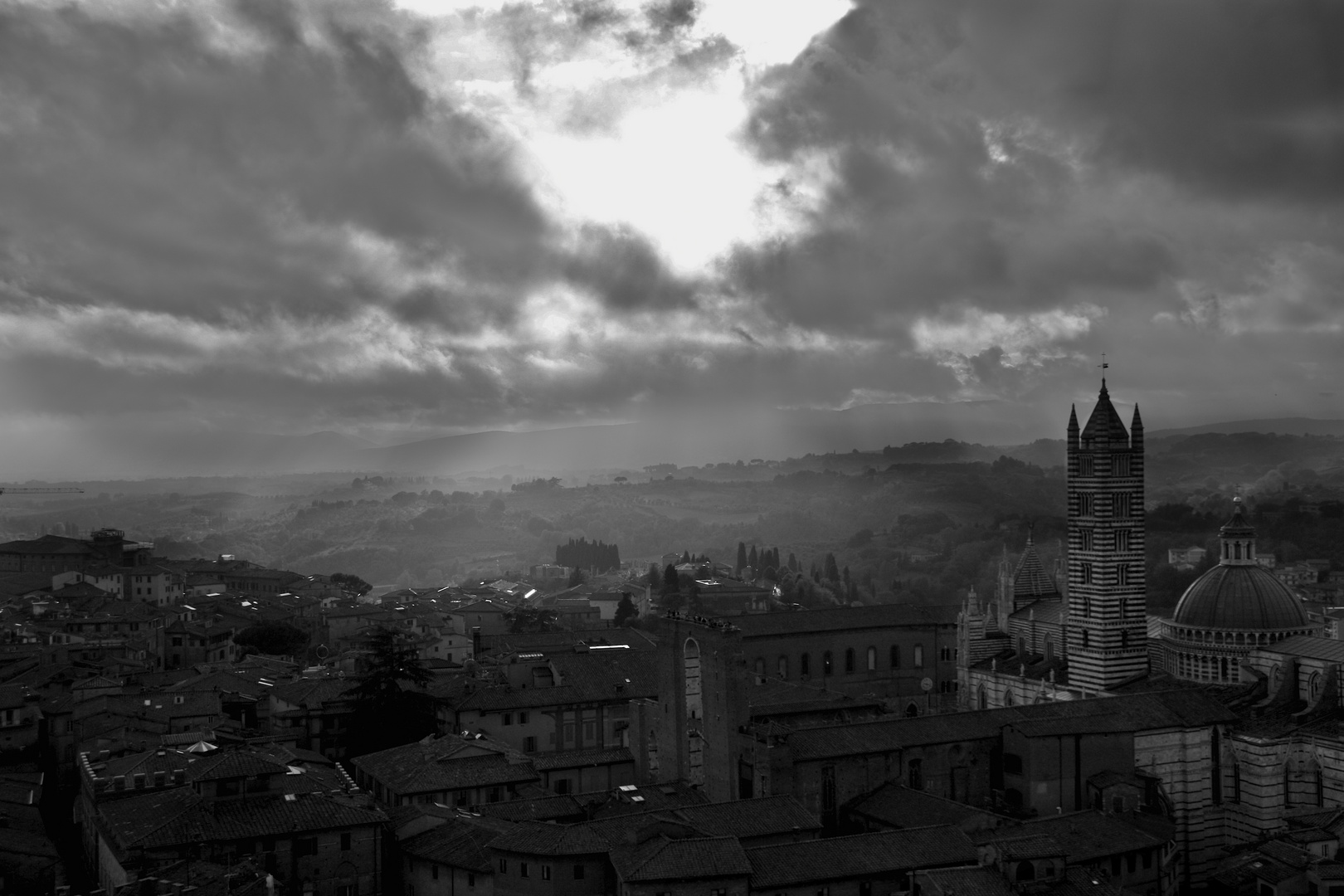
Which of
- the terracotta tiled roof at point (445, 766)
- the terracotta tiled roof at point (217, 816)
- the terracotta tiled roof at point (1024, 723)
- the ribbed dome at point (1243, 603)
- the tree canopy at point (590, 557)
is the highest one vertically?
the ribbed dome at point (1243, 603)

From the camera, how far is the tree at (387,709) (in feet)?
179

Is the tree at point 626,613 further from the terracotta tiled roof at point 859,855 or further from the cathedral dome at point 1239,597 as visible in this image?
the terracotta tiled roof at point 859,855

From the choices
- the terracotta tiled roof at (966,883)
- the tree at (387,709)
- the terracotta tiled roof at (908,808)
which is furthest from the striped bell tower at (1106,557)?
the tree at (387,709)

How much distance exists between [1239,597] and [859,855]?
23.8m

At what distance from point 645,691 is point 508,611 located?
148ft

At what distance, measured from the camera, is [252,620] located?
9000 centimetres

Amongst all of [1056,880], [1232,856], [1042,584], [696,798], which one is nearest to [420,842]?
[696,798]

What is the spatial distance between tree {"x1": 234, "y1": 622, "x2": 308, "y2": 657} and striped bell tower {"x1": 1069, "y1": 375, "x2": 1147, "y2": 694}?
2008 inches

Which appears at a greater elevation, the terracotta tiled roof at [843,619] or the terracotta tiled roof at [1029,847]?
the terracotta tiled roof at [843,619]

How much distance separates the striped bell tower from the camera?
55.3 metres

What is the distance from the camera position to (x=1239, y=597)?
51.8 meters

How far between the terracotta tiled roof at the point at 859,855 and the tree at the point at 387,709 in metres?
22.5

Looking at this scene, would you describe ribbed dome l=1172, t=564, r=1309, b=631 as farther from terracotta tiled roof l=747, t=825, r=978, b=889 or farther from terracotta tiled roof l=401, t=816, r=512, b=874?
terracotta tiled roof l=401, t=816, r=512, b=874

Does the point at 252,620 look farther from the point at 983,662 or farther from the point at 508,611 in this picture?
the point at 983,662
